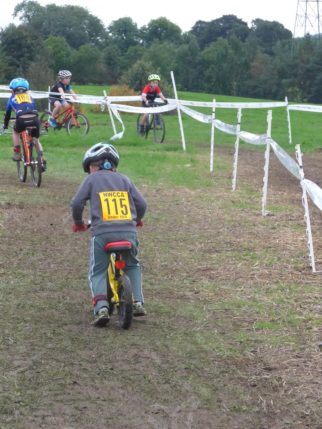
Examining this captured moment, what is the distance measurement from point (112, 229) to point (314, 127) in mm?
28201

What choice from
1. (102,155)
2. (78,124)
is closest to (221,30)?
(78,124)

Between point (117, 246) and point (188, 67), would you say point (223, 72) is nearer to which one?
point (188, 67)

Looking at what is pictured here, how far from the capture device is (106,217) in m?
6.62

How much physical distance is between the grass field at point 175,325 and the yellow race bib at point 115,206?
35.2 inches

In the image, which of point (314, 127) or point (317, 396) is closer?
point (317, 396)

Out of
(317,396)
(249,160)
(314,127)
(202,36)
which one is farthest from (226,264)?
(202,36)

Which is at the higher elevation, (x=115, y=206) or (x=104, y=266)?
(x=115, y=206)

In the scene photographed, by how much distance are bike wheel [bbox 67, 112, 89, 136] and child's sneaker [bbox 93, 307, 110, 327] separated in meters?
16.8

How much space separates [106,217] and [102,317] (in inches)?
31.4

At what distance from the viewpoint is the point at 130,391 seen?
5160 mm

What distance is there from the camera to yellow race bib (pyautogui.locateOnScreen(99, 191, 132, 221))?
664cm

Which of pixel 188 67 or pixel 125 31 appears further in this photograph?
pixel 125 31

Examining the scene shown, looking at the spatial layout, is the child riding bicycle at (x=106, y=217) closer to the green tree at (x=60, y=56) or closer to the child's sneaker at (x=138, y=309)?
the child's sneaker at (x=138, y=309)

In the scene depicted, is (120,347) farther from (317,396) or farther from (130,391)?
(317,396)
